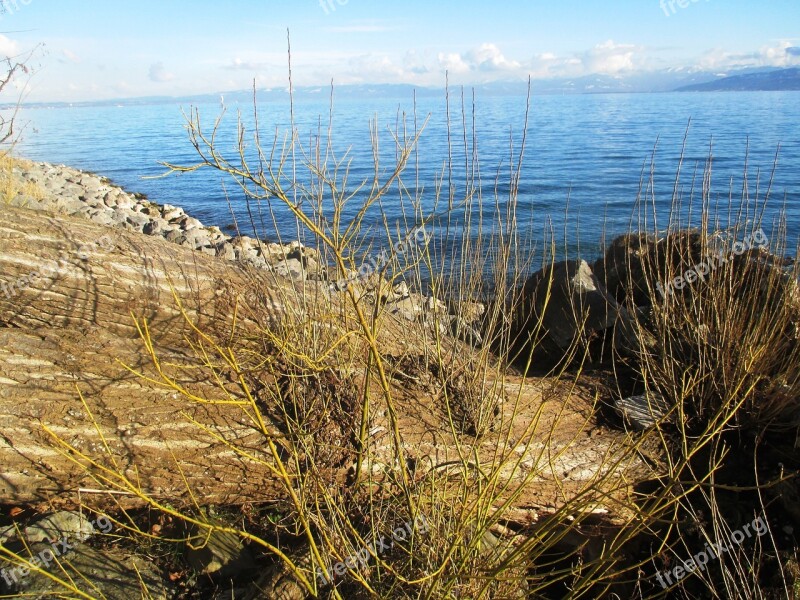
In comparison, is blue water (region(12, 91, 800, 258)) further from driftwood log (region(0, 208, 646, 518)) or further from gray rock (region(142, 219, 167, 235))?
gray rock (region(142, 219, 167, 235))

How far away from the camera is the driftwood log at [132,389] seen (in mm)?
3211

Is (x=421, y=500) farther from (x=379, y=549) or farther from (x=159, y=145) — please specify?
(x=159, y=145)

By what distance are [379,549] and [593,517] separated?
1.88 meters

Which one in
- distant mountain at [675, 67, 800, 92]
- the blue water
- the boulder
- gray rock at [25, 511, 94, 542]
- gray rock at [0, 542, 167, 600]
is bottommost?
gray rock at [0, 542, 167, 600]

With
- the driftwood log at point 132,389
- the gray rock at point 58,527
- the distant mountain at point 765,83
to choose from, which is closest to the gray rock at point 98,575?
the gray rock at point 58,527

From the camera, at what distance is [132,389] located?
339cm

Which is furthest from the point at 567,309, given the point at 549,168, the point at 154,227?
the point at 549,168

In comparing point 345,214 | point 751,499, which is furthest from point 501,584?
point 345,214

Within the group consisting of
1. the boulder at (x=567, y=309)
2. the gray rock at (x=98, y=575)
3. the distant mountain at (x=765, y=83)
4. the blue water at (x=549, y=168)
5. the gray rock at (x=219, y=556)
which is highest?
the distant mountain at (x=765, y=83)

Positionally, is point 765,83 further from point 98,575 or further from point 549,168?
point 98,575

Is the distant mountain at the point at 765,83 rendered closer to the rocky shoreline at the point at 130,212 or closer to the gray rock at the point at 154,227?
the rocky shoreline at the point at 130,212

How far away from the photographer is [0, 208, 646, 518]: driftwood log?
3211 mm

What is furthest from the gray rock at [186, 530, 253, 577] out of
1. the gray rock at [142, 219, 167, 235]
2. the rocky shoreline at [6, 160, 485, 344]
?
the gray rock at [142, 219, 167, 235]

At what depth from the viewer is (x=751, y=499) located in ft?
12.6
